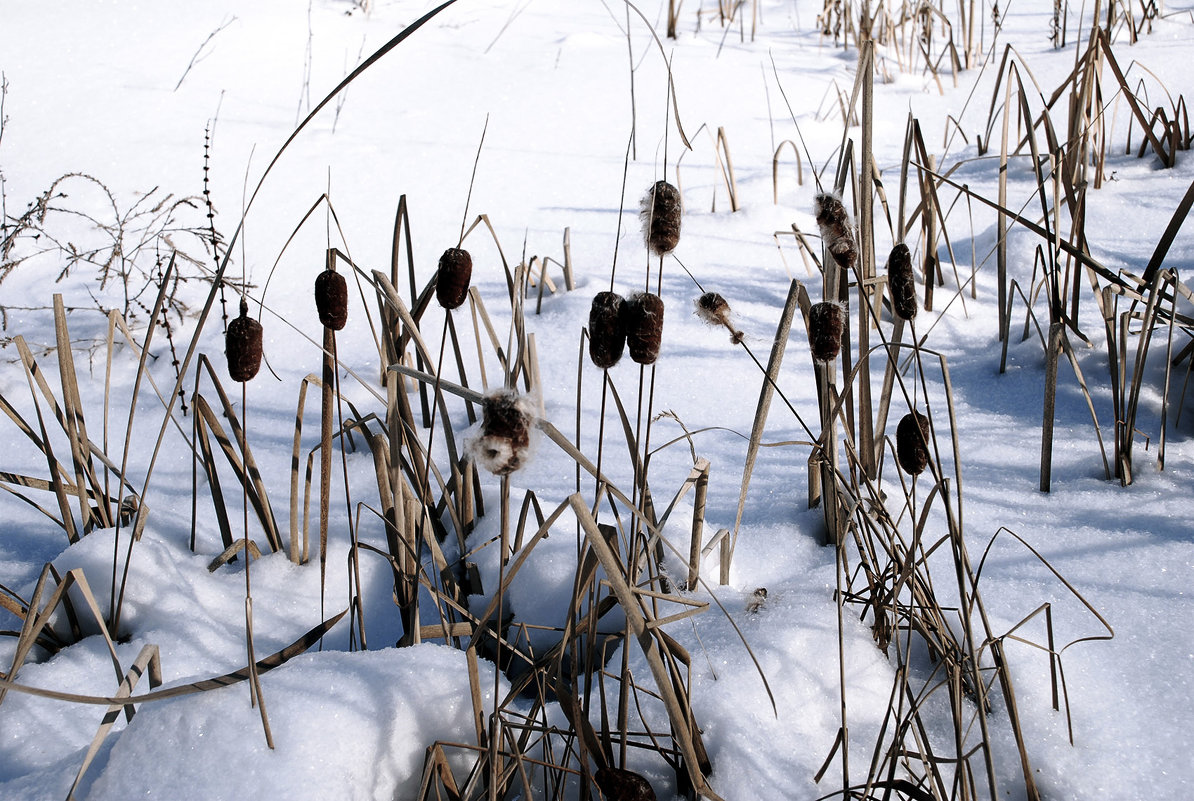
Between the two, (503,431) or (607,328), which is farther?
(607,328)

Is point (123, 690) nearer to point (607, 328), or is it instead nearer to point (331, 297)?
point (331, 297)

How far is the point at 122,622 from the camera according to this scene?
103cm

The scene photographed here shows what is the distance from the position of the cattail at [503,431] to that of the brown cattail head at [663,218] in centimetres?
26

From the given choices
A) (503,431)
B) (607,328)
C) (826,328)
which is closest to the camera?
(503,431)

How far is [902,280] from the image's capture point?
723mm

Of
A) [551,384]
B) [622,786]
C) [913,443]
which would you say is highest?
[913,443]

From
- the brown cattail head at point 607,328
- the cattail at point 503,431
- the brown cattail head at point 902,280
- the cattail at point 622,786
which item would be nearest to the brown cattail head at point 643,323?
the brown cattail head at point 607,328

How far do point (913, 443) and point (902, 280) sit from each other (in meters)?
0.15

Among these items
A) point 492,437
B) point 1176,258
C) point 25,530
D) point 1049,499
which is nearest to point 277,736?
point 492,437

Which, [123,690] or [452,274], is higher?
[452,274]

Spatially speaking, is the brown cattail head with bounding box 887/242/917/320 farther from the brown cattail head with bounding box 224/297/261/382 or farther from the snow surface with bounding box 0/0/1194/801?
the brown cattail head with bounding box 224/297/261/382

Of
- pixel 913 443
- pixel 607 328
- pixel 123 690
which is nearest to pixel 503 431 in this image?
pixel 607 328

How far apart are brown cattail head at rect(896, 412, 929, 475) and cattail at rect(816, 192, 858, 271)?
0.17 metres

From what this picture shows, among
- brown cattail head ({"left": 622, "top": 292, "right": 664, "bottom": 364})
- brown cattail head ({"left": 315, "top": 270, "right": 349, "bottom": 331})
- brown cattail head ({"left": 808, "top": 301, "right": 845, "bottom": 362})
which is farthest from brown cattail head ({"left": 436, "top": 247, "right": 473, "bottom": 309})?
brown cattail head ({"left": 808, "top": 301, "right": 845, "bottom": 362})
